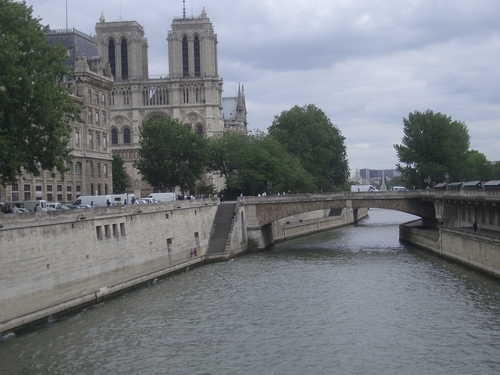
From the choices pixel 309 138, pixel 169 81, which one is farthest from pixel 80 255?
pixel 169 81

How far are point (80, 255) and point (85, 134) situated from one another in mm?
35092

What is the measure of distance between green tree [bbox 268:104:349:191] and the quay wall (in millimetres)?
64255

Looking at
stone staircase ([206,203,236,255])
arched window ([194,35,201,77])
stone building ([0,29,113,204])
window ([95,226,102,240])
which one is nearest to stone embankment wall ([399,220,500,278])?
stone staircase ([206,203,236,255])

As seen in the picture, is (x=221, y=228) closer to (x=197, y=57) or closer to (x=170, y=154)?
(x=170, y=154)

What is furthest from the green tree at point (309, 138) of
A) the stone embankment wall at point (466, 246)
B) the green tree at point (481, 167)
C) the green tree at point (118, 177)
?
the stone embankment wall at point (466, 246)

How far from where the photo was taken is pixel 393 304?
135 ft

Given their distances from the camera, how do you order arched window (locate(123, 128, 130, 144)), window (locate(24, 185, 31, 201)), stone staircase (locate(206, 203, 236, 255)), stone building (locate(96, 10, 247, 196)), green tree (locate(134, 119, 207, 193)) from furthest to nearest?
arched window (locate(123, 128, 130, 144)), stone building (locate(96, 10, 247, 196)), green tree (locate(134, 119, 207, 193)), stone staircase (locate(206, 203, 236, 255)), window (locate(24, 185, 31, 201))

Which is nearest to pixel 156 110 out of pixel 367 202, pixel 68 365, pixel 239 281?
pixel 367 202

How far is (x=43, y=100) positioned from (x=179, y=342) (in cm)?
1648

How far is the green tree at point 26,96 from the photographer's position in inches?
1583

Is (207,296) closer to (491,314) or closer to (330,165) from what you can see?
(491,314)

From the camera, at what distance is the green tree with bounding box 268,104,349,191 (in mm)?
124375

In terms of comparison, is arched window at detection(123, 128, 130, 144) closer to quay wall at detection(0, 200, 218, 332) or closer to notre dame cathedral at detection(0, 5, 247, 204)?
notre dame cathedral at detection(0, 5, 247, 204)

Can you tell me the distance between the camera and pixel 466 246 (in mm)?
54594
